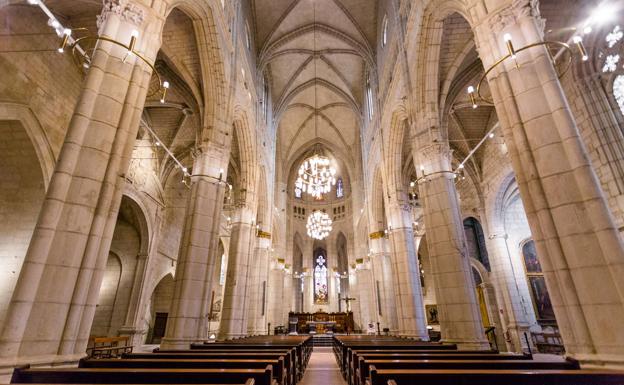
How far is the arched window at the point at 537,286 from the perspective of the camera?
15000 mm

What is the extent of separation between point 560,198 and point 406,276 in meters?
8.39

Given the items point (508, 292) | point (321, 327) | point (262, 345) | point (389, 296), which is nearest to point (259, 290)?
point (389, 296)

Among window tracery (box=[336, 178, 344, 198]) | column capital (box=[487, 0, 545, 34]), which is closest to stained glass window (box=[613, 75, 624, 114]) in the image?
column capital (box=[487, 0, 545, 34])

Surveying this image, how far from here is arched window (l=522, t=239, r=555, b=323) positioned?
15000mm

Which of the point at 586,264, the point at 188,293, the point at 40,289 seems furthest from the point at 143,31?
the point at 586,264

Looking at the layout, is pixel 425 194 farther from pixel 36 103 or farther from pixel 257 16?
pixel 257 16

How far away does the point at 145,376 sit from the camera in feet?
9.19

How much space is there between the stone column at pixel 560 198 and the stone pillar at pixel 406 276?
311 inches

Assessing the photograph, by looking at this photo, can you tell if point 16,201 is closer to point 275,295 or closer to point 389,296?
point 389,296

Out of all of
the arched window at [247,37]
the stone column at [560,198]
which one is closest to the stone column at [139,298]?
the arched window at [247,37]

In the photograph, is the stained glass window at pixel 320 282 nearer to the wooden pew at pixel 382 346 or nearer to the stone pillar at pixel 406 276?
the stone pillar at pixel 406 276

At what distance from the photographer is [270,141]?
1991 centimetres

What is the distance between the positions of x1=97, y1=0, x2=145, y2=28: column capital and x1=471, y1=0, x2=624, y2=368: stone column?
6600mm

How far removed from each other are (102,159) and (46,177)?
22.7 feet
